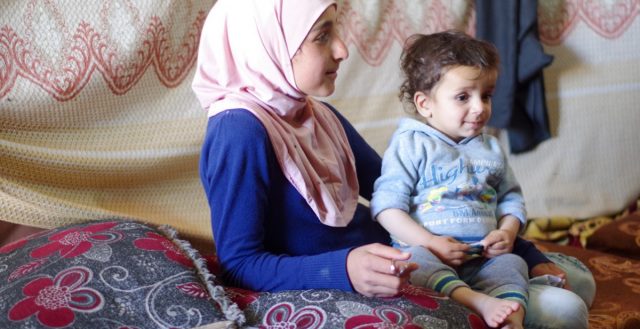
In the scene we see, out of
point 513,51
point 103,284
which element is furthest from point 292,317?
point 513,51

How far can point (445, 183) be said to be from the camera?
160cm

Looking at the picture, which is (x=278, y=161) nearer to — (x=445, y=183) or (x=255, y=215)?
(x=255, y=215)

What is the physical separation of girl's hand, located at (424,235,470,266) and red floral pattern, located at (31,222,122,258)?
62 centimetres

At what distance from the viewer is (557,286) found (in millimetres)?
1599

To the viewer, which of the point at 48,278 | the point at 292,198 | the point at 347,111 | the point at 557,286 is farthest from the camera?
the point at 347,111

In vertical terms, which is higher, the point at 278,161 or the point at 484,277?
→ the point at 278,161

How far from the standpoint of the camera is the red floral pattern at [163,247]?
4.85ft

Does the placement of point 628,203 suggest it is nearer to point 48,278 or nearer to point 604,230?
point 604,230

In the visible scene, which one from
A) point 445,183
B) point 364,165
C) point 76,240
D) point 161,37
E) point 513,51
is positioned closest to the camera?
point 76,240

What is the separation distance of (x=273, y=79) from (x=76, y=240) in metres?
0.49

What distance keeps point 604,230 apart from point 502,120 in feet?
1.48

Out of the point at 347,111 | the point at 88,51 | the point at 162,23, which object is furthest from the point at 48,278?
the point at 347,111

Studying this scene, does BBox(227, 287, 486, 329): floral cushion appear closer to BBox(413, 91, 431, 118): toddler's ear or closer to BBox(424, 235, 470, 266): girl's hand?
BBox(424, 235, 470, 266): girl's hand

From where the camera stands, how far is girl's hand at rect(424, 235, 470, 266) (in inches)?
59.2
